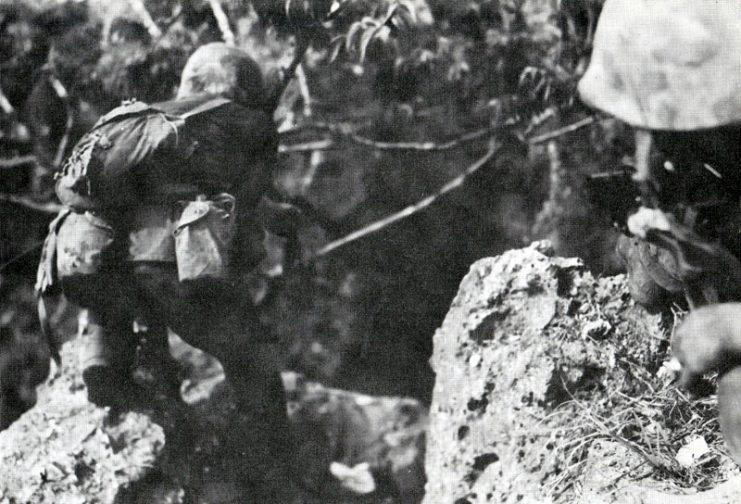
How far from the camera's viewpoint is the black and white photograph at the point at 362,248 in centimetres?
188

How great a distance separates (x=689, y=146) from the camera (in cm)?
181

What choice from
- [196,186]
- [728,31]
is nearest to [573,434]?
[728,31]

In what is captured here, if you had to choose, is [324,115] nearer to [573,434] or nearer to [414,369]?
[414,369]

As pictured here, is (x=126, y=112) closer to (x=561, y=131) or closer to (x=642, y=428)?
(x=561, y=131)

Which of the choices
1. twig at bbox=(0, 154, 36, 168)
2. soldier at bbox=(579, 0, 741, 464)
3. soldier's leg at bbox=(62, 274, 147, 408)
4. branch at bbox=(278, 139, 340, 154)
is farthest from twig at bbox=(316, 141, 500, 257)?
twig at bbox=(0, 154, 36, 168)

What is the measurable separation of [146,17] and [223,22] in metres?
0.22

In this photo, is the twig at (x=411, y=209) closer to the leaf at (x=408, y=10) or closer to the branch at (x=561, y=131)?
the branch at (x=561, y=131)

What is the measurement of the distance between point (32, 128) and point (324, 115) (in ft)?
2.73

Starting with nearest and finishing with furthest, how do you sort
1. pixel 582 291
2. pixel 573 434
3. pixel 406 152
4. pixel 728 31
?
pixel 728 31 → pixel 573 434 → pixel 582 291 → pixel 406 152

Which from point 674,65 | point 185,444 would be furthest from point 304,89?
point 674,65

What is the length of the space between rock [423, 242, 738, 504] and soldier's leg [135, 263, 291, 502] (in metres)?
0.42

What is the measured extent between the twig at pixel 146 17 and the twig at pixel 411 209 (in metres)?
0.74

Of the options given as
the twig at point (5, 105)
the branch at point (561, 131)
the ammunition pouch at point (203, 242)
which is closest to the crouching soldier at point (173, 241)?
the ammunition pouch at point (203, 242)

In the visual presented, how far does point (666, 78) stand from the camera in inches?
68.4
